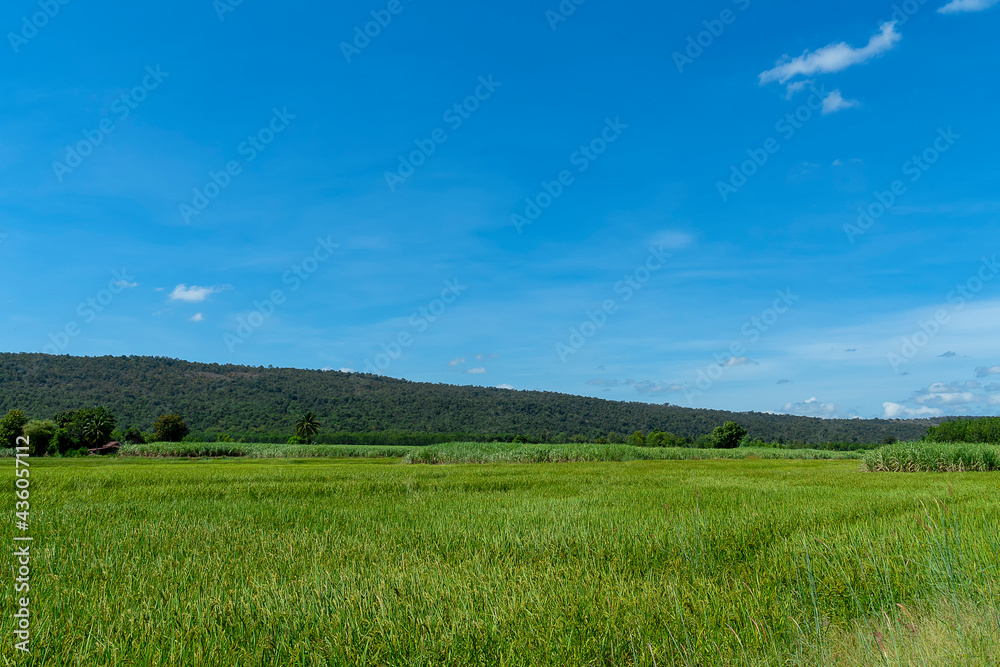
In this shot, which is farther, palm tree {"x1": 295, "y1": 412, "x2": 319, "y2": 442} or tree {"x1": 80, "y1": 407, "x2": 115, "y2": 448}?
palm tree {"x1": 295, "y1": 412, "x2": 319, "y2": 442}

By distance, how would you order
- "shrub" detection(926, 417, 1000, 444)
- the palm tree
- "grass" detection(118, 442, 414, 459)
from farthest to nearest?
the palm tree, "shrub" detection(926, 417, 1000, 444), "grass" detection(118, 442, 414, 459)

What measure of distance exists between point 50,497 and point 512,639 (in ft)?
41.4

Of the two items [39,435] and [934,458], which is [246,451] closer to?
[39,435]

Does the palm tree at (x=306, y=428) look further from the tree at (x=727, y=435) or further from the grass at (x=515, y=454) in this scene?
the tree at (x=727, y=435)

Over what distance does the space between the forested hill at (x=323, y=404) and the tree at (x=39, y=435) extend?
46.9 m

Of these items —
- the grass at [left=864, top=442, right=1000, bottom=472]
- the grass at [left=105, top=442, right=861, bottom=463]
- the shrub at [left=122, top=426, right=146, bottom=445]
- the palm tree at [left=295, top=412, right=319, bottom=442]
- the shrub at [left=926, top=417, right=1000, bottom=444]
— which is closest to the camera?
the grass at [left=864, top=442, right=1000, bottom=472]

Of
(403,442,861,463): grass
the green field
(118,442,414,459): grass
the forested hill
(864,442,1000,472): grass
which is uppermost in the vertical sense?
the forested hill

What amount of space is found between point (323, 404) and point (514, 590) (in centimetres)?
14729

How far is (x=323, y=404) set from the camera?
143 meters

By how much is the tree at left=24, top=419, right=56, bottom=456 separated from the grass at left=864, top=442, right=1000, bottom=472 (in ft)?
253

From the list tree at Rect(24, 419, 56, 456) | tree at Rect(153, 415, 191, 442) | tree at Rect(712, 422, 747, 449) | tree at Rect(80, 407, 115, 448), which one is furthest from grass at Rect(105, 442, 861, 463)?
tree at Rect(712, 422, 747, 449)

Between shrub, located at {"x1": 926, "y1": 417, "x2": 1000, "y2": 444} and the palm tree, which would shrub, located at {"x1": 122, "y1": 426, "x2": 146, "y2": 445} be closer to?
the palm tree

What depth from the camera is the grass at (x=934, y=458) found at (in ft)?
89.9

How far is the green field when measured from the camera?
10.6ft
